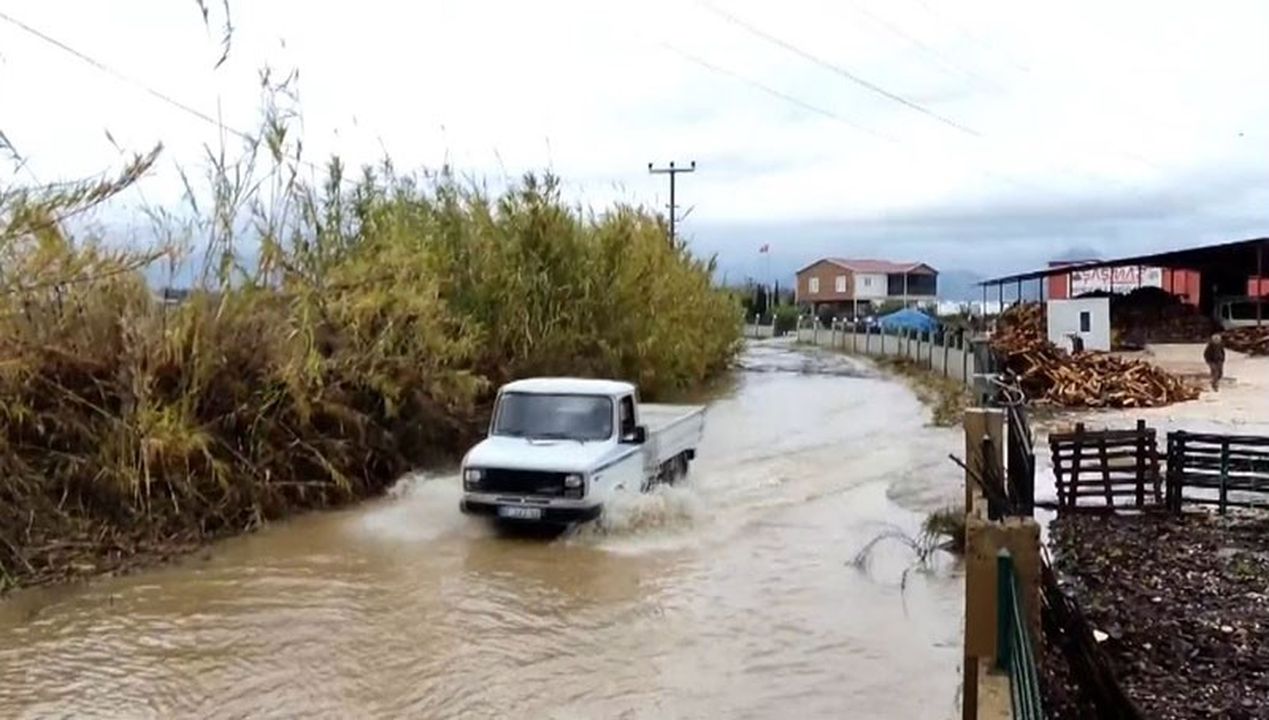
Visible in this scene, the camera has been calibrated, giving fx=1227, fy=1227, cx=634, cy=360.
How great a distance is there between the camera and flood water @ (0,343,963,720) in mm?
8750

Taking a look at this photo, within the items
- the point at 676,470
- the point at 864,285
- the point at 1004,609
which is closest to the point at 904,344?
the point at 676,470

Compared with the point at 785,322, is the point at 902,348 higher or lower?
lower

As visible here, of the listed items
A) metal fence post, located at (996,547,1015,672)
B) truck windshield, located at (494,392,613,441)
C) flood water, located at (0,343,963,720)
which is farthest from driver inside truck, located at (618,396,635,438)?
metal fence post, located at (996,547,1015,672)

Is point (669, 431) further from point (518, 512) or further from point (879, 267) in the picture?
point (879, 267)

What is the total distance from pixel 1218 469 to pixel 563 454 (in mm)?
7117

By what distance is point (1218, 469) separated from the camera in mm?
13180

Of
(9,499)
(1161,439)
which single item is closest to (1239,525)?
(1161,439)

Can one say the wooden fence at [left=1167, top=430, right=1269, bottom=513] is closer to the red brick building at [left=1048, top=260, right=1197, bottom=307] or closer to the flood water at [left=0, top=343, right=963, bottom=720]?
the flood water at [left=0, top=343, right=963, bottom=720]

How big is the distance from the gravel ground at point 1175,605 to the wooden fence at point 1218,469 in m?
0.32

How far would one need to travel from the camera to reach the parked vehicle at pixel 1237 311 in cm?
4812

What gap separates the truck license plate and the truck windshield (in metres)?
1.25

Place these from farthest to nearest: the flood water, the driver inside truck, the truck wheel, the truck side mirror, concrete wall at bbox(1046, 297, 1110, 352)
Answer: concrete wall at bbox(1046, 297, 1110, 352) < the truck wheel < the driver inside truck < the truck side mirror < the flood water

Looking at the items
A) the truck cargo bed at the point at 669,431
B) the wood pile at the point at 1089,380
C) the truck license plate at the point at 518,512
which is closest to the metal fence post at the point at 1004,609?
the truck license plate at the point at 518,512

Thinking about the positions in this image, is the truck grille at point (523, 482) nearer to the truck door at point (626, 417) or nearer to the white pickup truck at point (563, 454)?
the white pickup truck at point (563, 454)
